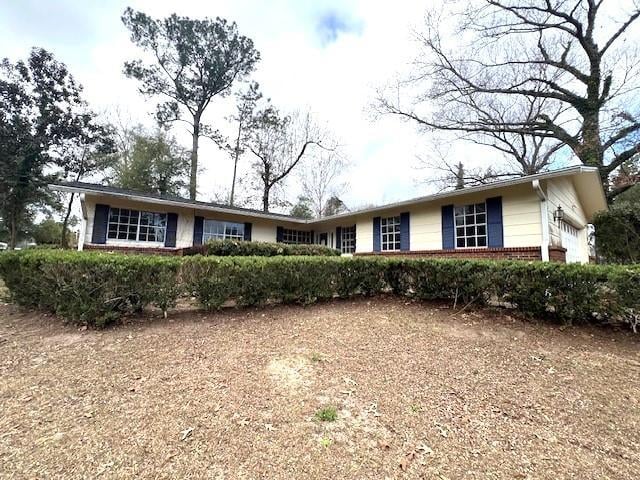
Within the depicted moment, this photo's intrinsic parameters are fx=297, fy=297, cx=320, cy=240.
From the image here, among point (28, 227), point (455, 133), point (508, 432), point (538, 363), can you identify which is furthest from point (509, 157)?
point (28, 227)

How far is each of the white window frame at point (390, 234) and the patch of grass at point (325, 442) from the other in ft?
28.8

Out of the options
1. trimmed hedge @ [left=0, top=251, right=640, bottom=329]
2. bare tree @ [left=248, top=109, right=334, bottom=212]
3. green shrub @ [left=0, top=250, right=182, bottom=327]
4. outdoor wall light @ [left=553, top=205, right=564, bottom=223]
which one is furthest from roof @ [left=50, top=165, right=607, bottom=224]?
bare tree @ [left=248, top=109, right=334, bottom=212]

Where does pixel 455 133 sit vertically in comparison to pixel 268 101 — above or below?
below

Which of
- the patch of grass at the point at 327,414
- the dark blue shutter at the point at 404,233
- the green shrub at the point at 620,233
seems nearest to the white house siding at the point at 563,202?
the green shrub at the point at 620,233

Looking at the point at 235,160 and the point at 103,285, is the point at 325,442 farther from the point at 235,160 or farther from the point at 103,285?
the point at 235,160

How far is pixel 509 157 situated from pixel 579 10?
8312 mm

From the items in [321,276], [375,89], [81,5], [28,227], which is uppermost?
[375,89]

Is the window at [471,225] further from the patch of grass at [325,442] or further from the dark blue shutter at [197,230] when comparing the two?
the dark blue shutter at [197,230]

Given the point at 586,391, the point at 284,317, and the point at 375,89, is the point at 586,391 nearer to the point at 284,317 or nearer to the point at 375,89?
the point at 284,317

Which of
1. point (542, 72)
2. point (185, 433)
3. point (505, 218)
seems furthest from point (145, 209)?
point (542, 72)

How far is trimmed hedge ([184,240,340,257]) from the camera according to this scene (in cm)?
946

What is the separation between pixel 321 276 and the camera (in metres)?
5.75

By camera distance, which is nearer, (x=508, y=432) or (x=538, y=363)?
(x=508, y=432)

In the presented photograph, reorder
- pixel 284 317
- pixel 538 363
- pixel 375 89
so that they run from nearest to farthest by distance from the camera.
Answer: pixel 538 363, pixel 284 317, pixel 375 89
